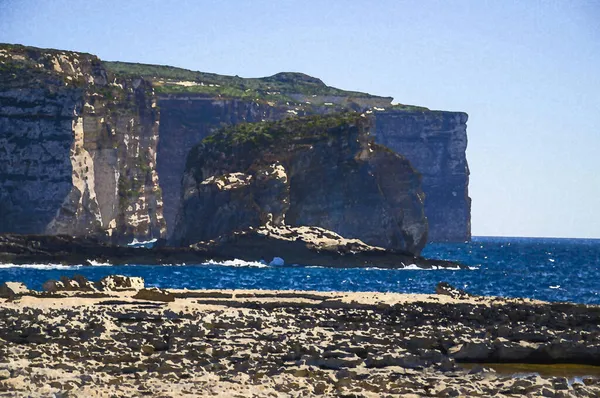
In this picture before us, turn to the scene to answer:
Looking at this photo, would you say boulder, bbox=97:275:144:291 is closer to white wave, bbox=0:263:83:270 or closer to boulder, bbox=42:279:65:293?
boulder, bbox=42:279:65:293

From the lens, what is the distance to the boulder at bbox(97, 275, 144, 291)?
48188 mm

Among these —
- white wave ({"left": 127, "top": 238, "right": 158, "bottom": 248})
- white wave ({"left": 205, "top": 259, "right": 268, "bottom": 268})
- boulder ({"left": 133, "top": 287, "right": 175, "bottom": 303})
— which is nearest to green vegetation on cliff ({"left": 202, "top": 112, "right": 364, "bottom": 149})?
white wave ({"left": 127, "top": 238, "right": 158, "bottom": 248})

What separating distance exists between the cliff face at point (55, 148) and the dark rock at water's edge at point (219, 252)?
1602cm

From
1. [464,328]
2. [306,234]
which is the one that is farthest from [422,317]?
[306,234]

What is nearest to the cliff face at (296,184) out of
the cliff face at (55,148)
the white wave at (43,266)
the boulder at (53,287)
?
the cliff face at (55,148)

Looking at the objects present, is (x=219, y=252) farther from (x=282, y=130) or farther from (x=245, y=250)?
(x=282, y=130)

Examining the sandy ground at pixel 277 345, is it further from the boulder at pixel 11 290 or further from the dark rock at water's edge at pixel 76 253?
the dark rock at water's edge at pixel 76 253

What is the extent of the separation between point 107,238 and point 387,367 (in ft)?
425

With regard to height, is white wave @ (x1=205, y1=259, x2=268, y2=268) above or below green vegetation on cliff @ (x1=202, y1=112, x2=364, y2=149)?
below

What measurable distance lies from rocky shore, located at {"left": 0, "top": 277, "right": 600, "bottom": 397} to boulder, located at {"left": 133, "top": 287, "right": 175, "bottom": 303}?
46mm

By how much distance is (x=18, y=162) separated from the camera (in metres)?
142

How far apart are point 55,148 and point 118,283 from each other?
9478 centimetres

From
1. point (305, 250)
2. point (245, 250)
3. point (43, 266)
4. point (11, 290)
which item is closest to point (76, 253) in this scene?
point (43, 266)

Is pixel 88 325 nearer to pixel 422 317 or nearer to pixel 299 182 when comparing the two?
pixel 422 317
